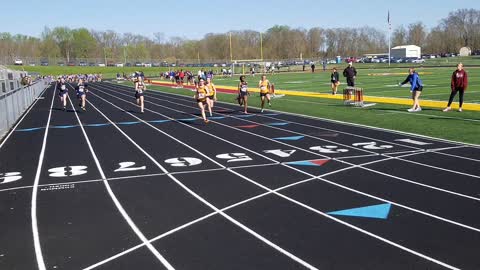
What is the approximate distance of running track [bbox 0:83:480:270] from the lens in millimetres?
6316

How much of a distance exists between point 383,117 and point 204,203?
12533mm

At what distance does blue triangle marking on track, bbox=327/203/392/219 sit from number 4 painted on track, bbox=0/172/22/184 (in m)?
6.72

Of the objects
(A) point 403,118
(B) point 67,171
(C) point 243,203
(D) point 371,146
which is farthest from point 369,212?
(A) point 403,118

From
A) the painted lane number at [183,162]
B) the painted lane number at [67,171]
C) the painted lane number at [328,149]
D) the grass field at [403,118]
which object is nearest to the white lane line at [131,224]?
the painted lane number at [67,171]

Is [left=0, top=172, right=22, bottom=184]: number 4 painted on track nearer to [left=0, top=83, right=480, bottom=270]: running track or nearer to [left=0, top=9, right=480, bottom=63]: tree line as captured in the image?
[left=0, top=83, right=480, bottom=270]: running track

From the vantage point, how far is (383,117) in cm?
1958

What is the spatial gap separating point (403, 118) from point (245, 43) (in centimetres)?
13653

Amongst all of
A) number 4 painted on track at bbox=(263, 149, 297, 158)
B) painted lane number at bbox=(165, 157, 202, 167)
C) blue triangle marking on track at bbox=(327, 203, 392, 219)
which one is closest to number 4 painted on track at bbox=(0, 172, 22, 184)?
painted lane number at bbox=(165, 157, 202, 167)

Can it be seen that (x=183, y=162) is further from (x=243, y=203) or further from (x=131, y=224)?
(x=131, y=224)

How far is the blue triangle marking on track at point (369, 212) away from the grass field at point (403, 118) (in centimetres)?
661

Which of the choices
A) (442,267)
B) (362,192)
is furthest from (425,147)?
(442,267)

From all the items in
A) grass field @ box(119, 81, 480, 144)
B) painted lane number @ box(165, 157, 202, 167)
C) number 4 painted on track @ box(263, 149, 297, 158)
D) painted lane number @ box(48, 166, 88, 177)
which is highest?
grass field @ box(119, 81, 480, 144)

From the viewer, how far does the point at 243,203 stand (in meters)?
8.61

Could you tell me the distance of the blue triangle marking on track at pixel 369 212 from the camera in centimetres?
776
